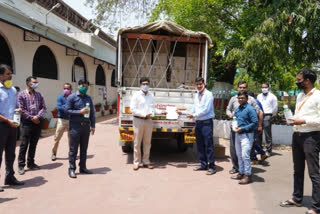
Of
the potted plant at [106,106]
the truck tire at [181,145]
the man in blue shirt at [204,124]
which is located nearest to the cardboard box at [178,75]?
the truck tire at [181,145]

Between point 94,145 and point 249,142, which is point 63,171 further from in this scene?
point 249,142

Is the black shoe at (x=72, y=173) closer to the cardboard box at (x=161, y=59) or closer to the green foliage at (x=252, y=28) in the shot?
the cardboard box at (x=161, y=59)

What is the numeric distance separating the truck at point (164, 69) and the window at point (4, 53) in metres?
4.41

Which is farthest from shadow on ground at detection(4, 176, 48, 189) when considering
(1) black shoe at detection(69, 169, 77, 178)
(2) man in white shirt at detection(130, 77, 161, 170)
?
(2) man in white shirt at detection(130, 77, 161, 170)

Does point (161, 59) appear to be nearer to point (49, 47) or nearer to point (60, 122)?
point (60, 122)

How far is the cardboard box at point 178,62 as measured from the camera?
283 inches

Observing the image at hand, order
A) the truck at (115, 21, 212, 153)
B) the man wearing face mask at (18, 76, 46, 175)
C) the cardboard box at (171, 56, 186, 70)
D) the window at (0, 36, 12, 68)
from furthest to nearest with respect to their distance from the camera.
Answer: the window at (0, 36, 12, 68) < the cardboard box at (171, 56, 186, 70) < the truck at (115, 21, 212, 153) < the man wearing face mask at (18, 76, 46, 175)

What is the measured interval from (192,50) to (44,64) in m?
7.31

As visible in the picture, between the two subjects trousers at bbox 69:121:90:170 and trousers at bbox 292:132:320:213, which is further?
trousers at bbox 69:121:90:170

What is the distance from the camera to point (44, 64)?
37.2ft

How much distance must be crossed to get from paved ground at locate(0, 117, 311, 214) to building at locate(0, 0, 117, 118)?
486cm

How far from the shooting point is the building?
894cm

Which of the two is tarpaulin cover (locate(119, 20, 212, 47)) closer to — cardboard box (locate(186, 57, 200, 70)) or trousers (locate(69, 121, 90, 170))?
cardboard box (locate(186, 57, 200, 70))

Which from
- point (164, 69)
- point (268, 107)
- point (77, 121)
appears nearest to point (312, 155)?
point (268, 107)
